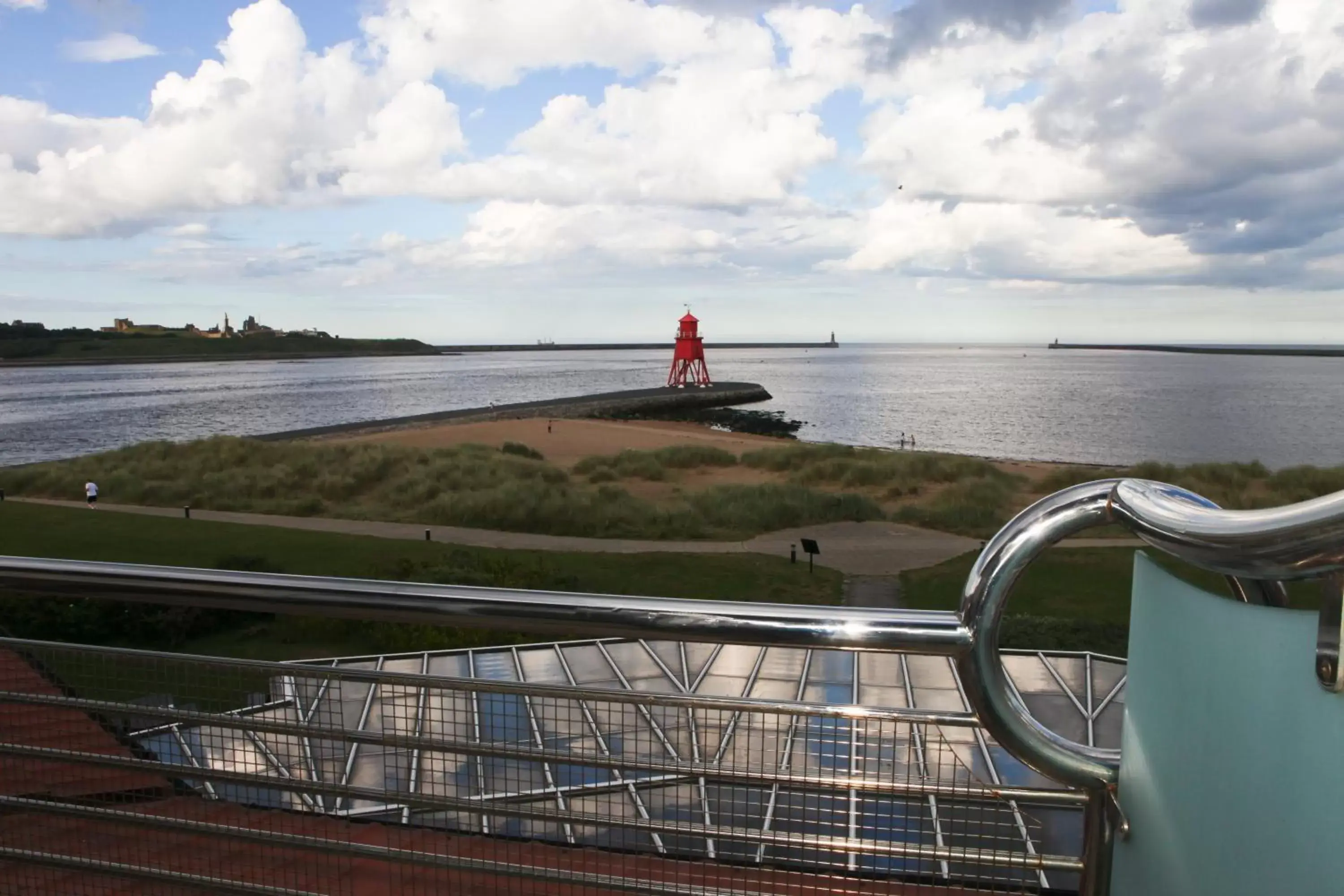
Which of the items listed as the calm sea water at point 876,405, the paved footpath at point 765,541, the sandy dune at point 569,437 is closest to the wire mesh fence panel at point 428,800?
the paved footpath at point 765,541

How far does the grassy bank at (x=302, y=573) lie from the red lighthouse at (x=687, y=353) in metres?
57.2

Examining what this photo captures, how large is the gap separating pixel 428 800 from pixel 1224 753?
1.15 meters

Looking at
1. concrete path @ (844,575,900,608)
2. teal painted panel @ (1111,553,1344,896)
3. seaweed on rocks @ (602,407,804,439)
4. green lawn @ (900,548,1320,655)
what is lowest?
seaweed on rocks @ (602,407,804,439)

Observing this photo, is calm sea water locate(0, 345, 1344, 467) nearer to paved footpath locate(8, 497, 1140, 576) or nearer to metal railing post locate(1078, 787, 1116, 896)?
paved footpath locate(8, 497, 1140, 576)

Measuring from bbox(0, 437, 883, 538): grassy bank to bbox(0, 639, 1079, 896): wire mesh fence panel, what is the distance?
13.3m

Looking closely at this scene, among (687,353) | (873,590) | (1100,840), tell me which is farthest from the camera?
(687,353)

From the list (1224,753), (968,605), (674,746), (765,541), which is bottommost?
(765,541)

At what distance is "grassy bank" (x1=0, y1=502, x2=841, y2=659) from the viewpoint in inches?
310

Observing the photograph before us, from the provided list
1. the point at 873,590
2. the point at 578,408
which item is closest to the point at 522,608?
the point at 873,590

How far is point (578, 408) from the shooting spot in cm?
5406

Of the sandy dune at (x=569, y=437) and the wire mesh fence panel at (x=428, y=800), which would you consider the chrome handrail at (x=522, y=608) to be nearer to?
the wire mesh fence panel at (x=428, y=800)

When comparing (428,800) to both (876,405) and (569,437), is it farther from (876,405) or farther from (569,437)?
(876,405)

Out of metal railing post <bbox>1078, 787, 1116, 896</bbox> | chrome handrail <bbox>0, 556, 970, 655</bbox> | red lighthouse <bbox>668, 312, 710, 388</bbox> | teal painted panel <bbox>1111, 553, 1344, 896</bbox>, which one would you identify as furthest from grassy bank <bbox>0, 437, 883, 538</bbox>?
red lighthouse <bbox>668, 312, 710, 388</bbox>

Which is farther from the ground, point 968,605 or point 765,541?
point 968,605
